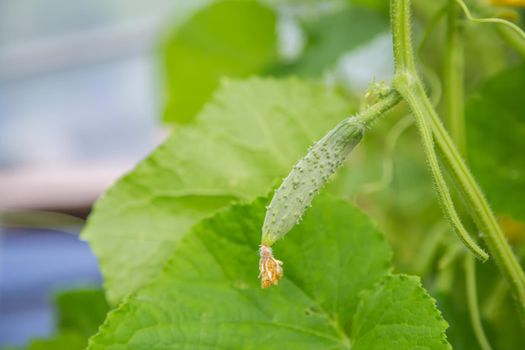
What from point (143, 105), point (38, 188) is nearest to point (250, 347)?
point (38, 188)

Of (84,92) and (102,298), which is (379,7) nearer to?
(102,298)

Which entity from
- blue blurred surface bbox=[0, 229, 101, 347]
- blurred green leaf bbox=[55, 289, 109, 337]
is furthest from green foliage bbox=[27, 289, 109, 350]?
blue blurred surface bbox=[0, 229, 101, 347]

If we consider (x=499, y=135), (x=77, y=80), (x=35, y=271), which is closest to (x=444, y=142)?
(x=499, y=135)

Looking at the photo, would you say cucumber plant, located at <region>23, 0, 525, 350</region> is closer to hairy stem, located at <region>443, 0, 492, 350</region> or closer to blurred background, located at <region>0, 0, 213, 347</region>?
hairy stem, located at <region>443, 0, 492, 350</region>

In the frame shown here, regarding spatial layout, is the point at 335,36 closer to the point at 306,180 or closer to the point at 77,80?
the point at 306,180

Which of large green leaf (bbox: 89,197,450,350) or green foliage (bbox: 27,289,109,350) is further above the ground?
green foliage (bbox: 27,289,109,350)

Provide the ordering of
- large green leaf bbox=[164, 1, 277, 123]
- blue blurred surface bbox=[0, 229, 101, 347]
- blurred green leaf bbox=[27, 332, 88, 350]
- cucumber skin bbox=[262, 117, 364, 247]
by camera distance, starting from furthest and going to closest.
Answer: blue blurred surface bbox=[0, 229, 101, 347] < large green leaf bbox=[164, 1, 277, 123] < blurred green leaf bbox=[27, 332, 88, 350] < cucumber skin bbox=[262, 117, 364, 247]

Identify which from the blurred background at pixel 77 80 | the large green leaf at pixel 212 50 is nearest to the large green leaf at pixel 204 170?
the large green leaf at pixel 212 50
